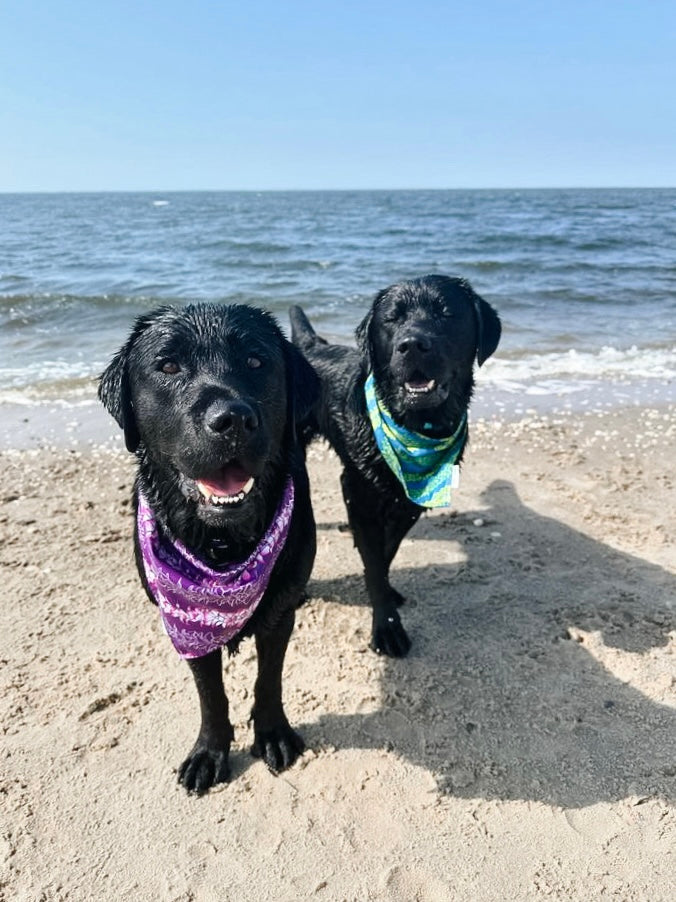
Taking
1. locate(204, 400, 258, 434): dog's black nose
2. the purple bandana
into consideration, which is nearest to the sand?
the purple bandana

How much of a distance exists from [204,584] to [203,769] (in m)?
0.78

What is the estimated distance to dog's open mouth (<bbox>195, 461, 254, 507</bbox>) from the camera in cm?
216

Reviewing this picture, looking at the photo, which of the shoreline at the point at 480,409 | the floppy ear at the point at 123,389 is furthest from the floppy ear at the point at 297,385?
the shoreline at the point at 480,409

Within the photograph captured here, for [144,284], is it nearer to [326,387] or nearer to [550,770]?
[326,387]

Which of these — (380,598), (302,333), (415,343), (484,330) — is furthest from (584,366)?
(380,598)

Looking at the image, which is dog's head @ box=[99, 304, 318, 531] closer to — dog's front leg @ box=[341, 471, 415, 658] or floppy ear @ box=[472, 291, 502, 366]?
dog's front leg @ box=[341, 471, 415, 658]

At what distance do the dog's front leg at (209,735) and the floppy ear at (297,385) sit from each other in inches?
37.7

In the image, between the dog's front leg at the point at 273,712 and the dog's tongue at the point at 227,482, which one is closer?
the dog's tongue at the point at 227,482

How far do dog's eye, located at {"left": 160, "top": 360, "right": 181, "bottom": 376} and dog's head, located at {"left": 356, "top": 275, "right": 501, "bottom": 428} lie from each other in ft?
4.26

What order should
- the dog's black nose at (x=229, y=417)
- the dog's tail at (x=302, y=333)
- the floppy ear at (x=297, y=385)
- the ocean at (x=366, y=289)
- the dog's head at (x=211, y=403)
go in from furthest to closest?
the ocean at (x=366, y=289)
the dog's tail at (x=302, y=333)
the floppy ear at (x=297, y=385)
the dog's head at (x=211, y=403)
the dog's black nose at (x=229, y=417)

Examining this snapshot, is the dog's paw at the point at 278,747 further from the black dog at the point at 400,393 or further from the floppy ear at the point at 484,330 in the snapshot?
the floppy ear at the point at 484,330

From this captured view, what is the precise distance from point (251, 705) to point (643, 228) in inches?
1157

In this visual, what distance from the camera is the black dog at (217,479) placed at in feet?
7.08

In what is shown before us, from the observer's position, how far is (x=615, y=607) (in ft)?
11.7
